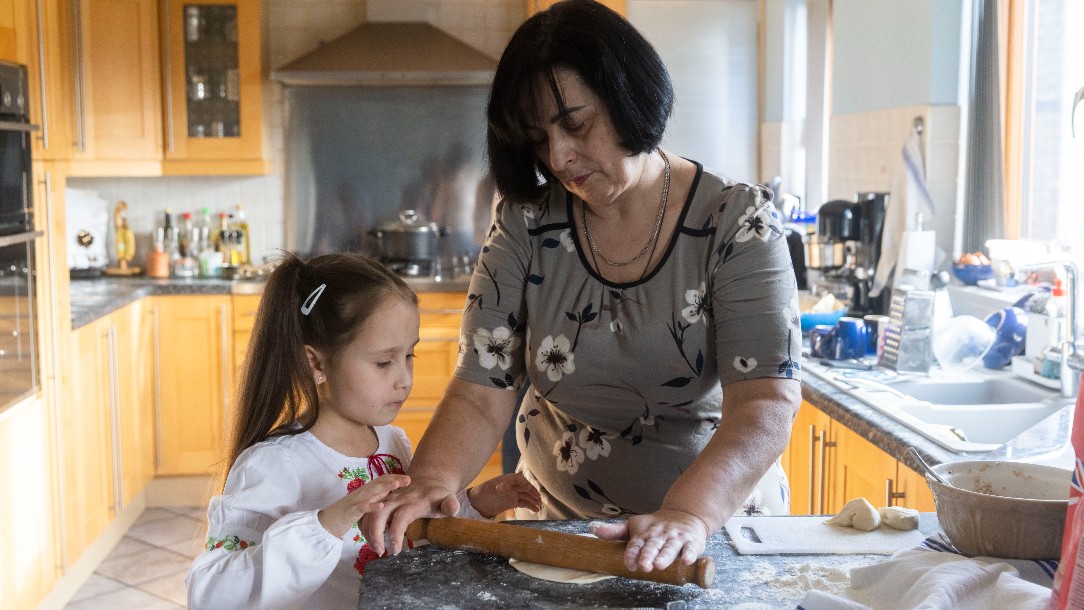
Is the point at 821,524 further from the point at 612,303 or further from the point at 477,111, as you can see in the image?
the point at 477,111

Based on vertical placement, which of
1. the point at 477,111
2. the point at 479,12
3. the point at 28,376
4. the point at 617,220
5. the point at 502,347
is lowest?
the point at 28,376

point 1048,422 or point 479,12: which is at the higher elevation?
point 479,12

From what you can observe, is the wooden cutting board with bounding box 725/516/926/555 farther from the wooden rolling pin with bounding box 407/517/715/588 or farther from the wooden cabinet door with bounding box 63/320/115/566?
the wooden cabinet door with bounding box 63/320/115/566

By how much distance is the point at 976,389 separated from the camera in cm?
245

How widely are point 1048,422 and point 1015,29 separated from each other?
131cm

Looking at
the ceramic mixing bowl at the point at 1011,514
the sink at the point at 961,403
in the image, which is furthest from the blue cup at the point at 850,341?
the ceramic mixing bowl at the point at 1011,514

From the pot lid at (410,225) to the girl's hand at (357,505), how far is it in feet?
11.3

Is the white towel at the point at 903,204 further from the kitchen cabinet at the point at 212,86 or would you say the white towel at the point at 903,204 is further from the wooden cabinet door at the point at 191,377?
the kitchen cabinet at the point at 212,86

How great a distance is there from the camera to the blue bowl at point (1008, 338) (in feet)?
8.20

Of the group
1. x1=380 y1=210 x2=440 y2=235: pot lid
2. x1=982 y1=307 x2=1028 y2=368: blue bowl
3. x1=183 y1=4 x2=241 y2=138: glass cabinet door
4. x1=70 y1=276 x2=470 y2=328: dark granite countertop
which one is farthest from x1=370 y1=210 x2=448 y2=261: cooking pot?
x1=982 y1=307 x2=1028 y2=368: blue bowl

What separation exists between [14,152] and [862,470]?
222 cm

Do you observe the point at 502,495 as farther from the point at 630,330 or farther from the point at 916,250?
the point at 916,250

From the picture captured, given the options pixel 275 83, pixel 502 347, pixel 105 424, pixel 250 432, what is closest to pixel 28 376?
pixel 105 424

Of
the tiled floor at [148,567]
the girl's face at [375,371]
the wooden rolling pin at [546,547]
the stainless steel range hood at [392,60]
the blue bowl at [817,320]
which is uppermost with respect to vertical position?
the stainless steel range hood at [392,60]
